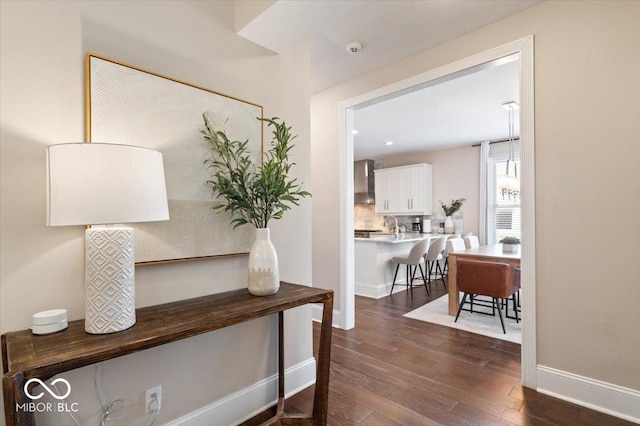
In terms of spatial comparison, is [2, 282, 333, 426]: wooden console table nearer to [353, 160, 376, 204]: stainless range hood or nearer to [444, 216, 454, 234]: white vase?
[444, 216, 454, 234]: white vase

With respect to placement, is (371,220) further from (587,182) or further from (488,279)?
(587,182)

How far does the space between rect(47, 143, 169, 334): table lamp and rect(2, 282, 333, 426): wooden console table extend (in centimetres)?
10

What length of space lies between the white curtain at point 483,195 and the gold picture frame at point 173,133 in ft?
18.3

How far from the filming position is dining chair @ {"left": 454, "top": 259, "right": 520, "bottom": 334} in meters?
3.14

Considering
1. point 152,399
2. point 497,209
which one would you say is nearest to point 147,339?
point 152,399

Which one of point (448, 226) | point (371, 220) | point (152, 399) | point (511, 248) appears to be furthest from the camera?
point (371, 220)

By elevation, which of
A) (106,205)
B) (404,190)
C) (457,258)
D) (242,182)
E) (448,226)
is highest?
(404,190)

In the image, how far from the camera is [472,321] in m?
3.54

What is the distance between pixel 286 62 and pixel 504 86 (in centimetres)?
269

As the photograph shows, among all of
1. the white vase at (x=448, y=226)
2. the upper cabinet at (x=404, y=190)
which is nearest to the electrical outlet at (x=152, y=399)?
the white vase at (x=448, y=226)

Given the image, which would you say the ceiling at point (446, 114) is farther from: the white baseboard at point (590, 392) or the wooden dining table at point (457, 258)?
the white baseboard at point (590, 392)

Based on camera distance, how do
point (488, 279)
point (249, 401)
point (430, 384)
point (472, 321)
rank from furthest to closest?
1. point (472, 321)
2. point (488, 279)
3. point (430, 384)
4. point (249, 401)

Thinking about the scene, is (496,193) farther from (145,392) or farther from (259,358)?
(145,392)

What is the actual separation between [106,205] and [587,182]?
2541 mm
